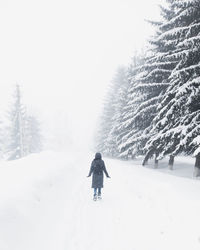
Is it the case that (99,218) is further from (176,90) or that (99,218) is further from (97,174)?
(176,90)

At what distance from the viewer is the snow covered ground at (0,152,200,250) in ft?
17.0

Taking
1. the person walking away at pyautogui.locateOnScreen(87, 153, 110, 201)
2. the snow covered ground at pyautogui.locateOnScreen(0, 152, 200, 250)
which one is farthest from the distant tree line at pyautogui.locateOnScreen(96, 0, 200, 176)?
the person walking away at pyautogui.locateOnScreen(87, 153, 110, 201)

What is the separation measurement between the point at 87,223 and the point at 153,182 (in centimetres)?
396

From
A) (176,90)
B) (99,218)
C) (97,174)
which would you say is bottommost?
(99,218)

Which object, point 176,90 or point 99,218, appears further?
point 176,90

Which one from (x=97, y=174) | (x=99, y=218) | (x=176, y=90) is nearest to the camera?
(x=99, y=218)

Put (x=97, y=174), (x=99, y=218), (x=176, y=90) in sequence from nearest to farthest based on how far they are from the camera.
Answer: (x=99, y=218)
(x=97, y=174)
(x=176, y=90)

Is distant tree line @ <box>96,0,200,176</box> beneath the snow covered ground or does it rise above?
above

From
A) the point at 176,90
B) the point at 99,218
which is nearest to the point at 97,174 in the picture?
the point at 99,218

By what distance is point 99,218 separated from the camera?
710 centimetres

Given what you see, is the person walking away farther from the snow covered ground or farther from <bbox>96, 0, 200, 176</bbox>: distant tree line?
<bbox>96, 0, 200, 176</bbox>: distant tree line

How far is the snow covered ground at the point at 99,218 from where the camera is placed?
205 inches

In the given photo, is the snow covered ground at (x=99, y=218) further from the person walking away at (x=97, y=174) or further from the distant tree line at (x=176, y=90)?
the distant tree line at (x=176, y=90)

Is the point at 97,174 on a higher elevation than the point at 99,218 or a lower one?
higher
